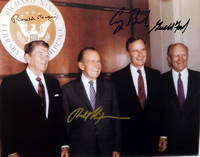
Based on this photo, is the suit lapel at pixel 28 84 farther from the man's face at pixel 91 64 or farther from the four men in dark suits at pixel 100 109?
the man's face at pixel 91 64

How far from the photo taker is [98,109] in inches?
53.0

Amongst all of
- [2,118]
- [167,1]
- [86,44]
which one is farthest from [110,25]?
[2,118]

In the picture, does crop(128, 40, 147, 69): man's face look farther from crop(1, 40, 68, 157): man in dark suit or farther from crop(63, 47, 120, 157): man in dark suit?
crop(1, 40, 68, 157): man in dark suit

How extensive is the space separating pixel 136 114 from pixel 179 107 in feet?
0.73

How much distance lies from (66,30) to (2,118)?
0.47 m

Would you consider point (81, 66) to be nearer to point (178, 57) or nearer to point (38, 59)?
point (38, 59)

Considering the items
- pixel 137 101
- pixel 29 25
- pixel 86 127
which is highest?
pixel 29 25

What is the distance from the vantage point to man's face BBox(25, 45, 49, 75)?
1.26 metres

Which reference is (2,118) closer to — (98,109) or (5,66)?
(5,66)

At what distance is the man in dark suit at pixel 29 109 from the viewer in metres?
1.26

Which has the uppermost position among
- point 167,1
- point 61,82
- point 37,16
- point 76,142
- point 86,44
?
point 167,1
